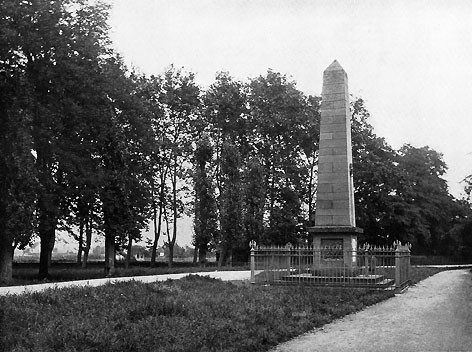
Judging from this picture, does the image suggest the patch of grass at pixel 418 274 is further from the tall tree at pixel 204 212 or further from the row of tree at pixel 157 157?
the tall tree at pixel 204 212

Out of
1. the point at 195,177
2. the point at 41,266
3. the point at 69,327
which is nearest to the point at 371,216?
the point at 195,177

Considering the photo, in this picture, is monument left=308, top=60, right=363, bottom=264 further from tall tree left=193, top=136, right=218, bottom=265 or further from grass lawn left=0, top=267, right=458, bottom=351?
tall tree left=193, top=136, right=218, bottom=265

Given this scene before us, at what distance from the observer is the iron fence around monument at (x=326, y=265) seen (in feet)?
60.0

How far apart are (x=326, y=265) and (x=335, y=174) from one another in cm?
363

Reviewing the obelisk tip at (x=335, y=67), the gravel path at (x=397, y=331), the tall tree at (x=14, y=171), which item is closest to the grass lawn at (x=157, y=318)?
the gravel path at (x=397, y=331)

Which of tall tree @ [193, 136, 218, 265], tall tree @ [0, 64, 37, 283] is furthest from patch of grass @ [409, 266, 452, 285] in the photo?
tall tree @ [0, 64, 37, 283]

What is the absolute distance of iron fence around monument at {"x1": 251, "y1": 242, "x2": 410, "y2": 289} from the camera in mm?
18297

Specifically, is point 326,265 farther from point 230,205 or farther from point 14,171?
point 230,205

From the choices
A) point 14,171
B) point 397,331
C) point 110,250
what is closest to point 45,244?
point 110,250

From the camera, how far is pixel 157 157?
38531mm

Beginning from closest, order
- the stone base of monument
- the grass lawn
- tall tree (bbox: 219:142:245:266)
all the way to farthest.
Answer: the grass lawn
the stone base of monument
tall tree (bbox: 219:142:245:266)

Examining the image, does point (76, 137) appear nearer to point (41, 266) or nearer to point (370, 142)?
point (41, 266)

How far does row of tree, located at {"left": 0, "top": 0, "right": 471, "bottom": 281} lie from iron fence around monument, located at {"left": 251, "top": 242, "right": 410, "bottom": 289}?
10441 millimetres

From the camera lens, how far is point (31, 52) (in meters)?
25.4
